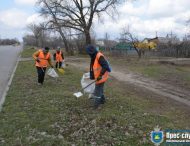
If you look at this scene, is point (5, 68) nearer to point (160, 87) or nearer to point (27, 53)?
point (160, 87)

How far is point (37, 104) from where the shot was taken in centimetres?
1044

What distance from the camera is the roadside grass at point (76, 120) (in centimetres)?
710

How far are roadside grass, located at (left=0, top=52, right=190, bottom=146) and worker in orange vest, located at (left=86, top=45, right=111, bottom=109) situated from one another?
16.2 inches

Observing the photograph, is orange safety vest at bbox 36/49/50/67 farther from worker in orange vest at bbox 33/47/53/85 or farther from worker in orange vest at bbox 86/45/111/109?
worker in orange vest at bbox 86/45/111/109

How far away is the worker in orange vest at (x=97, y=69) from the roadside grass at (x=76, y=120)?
41 centimetres

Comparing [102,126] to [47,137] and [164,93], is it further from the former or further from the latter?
[164,93]

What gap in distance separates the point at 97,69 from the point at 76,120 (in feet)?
5.47

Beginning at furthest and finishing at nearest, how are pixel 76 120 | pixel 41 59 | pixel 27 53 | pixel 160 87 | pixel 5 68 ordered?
pixel 27 53, pixel 5 68, pixel 160 87, pixel 41 59, pixel 76 120

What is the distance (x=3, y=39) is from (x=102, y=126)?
154 m

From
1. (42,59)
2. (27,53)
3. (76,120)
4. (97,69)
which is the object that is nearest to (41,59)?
(42,59)

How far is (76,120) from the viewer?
846 cm

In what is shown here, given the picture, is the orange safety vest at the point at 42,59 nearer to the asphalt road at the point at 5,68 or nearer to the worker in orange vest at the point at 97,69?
the asphalt road at the point at 5,68

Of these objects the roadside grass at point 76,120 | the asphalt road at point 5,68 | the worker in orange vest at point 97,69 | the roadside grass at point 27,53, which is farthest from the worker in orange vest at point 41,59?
the roadside grass at point 27,53

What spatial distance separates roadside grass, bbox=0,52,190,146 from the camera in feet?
23.3
